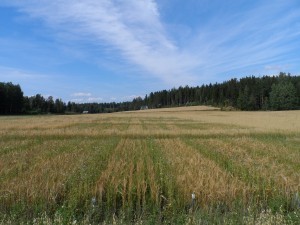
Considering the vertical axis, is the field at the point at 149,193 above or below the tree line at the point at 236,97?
below

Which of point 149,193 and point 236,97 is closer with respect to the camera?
point 149,193

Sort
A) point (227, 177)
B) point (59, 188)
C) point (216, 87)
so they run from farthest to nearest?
1. point (216, 87)
2. point (227, 177)
3. point (59, 188)

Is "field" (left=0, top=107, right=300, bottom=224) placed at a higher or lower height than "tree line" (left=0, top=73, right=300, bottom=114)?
lower

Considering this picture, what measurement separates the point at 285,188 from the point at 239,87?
143288 millimetres

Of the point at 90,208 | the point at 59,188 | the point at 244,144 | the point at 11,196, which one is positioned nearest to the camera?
A: the point at 90,208

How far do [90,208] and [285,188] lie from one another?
5848 millimetres

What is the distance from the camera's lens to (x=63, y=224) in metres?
6.99

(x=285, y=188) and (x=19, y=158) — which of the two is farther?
(x=19, y=158)

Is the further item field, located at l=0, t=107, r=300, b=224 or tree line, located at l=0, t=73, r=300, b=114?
tree line, located at l=0, t=73, r=300, b=114

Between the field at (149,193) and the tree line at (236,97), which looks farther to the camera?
the tree line at (236,97)

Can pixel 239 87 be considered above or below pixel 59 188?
above

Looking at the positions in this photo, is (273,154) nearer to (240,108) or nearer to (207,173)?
(207,173)

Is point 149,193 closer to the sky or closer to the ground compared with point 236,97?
closer to the ground

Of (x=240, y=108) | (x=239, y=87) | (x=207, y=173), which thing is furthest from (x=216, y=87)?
(x=207, y=173)
